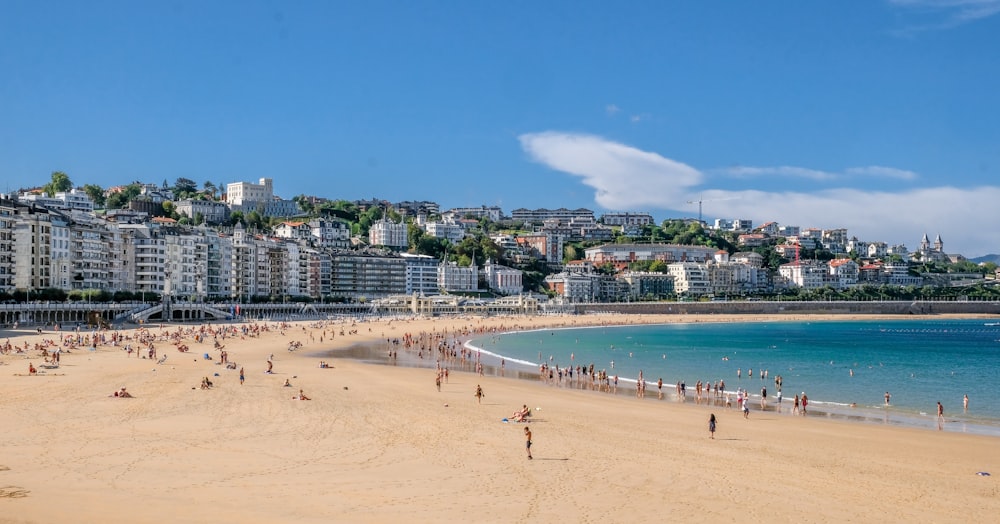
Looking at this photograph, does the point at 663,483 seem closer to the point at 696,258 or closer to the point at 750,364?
the point at 750,364

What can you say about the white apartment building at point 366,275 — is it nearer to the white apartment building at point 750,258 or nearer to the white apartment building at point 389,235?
the white apartment building at point 389,235

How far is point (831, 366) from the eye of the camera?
4469 cm

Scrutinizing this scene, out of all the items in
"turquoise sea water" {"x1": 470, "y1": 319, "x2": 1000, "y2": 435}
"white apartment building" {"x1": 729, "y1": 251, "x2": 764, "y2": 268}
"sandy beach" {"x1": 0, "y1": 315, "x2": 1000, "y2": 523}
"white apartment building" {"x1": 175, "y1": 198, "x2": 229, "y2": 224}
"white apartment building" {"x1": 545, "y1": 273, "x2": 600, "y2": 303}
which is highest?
"white apartment building" {"x1": 175, "y1": 198, "x2": 229, "y2": 224}

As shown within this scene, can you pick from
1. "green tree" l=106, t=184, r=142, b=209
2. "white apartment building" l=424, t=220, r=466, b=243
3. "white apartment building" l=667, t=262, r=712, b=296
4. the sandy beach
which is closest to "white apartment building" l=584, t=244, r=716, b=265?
"white apartment building" l=667, t=262, r=712, b=296

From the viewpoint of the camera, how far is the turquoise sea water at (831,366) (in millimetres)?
27516

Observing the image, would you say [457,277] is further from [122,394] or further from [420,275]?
[122,394]

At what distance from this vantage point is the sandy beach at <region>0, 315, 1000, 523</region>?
41.5ft

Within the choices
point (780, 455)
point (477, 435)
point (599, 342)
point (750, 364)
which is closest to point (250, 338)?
point (599, 342)

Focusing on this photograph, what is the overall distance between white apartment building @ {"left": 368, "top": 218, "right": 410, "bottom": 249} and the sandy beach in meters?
124

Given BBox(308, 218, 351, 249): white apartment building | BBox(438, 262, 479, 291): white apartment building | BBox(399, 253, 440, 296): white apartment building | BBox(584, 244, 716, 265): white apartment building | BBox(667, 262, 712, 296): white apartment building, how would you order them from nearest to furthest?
BBox(399, 253, 440, 296): white apartment building → BBox(308, 218, 351, 249): white apartment building → BBox(438, 262, 479, 291): white apartment building → BBox(667, 262, 712, 296): white apartment building → BBox(584, 244, 716, 265): white apartment building

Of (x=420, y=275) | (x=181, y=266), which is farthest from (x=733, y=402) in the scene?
(x=420, y=275)

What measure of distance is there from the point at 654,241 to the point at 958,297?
6530 cm

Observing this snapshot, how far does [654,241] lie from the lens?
199250 mm

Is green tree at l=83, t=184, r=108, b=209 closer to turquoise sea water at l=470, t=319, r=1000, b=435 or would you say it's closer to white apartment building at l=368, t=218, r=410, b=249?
white apartment building at l=368, t=218, r=410, b=249
